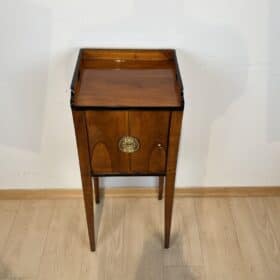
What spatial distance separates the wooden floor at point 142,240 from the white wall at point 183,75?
13 cm

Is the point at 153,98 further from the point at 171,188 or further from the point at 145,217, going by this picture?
the point at 145,217

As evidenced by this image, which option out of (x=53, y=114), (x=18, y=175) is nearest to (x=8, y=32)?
(x=53, y=114)

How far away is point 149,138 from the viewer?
973 mm

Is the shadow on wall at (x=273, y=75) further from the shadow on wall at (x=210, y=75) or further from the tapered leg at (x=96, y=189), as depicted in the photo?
the tapered leg at (x=96, y=189)

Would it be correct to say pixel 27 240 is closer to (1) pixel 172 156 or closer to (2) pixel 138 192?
(2) pixel 138 192

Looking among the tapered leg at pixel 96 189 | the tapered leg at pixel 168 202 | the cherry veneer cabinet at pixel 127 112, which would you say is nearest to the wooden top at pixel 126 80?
the cherry veneer cabinet at pixel 127 112

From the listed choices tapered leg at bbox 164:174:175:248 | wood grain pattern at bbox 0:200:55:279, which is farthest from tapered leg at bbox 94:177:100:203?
tapered leg at bbox 164:174:175:248

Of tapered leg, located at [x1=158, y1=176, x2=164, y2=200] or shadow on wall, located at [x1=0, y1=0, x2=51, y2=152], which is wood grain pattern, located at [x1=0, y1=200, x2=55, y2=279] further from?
tapered leg, located at [x1=158, y1=176, x2=164, y2=200]

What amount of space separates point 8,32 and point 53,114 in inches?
13.1

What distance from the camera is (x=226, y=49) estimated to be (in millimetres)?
1112

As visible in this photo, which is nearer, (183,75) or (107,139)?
(107,139)

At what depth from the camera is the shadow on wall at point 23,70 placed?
1.04 metres

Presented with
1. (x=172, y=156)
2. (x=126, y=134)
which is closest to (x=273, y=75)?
(x=172, y=156)

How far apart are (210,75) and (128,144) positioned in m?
0.42
